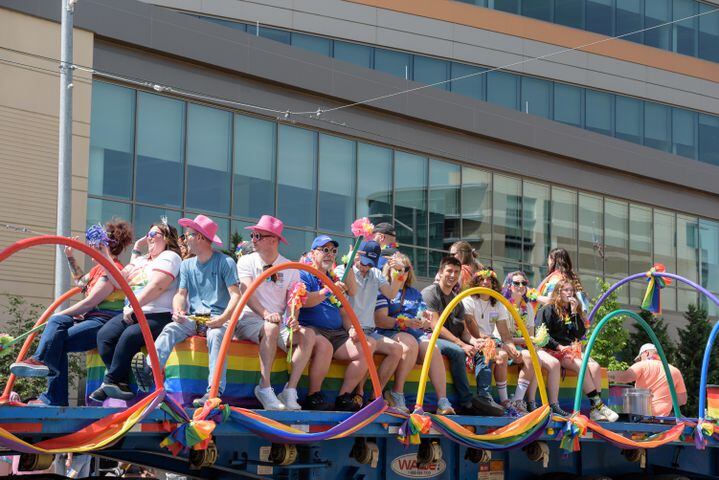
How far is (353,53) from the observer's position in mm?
33219

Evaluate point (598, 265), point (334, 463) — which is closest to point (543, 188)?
point (598, 265)

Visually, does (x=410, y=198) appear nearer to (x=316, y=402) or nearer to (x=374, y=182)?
(x=374, y=182)

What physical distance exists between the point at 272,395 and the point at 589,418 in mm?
4142

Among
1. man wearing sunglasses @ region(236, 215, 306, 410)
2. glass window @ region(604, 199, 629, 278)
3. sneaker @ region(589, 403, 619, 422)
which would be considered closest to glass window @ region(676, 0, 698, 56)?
glass window @ region(604, 199, 629, 278)

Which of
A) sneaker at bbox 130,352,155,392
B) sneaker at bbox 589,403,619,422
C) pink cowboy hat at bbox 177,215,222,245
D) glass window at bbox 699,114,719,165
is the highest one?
glass window at bbox 699,114,719,165

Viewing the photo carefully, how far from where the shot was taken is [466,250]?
1048 cm

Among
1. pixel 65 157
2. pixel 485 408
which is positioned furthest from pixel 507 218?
pixel 485 408

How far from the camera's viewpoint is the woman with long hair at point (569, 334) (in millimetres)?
10781

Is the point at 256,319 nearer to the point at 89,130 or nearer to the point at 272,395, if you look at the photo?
the point at 272,395

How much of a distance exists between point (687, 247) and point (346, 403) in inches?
1259

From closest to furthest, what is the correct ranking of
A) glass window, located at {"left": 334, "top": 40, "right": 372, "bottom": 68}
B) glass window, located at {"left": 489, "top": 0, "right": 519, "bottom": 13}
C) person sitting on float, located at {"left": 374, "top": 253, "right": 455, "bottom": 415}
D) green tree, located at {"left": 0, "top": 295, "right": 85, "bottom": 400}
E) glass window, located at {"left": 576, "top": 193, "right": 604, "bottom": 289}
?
1. person sitting on float, located at {"left": 374, "top": 253, "right": 455, "bottom": 415}
2. green tree, located at {"left": 0, "top": 295, "right": 85, "bottom": 400}
3. glass window, located at {"left": 334, "top": 40, "right": 372, "bottom": 68}
4. glass window, located at {"left": 576, "top": 193, "right": 604, "bottom": 289}
5. glass window, located at {"left": 489, "top": 0, "right": 519, "bottom": 13}

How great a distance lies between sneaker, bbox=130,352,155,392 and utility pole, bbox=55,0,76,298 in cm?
683

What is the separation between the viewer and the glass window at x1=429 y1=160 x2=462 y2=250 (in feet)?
98.6

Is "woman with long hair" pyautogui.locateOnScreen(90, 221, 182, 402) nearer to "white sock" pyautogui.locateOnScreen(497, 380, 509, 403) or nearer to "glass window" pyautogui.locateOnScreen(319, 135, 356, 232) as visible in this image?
"white sock" pyautogui.locateOnScreen(497, 380, 509, 403)
